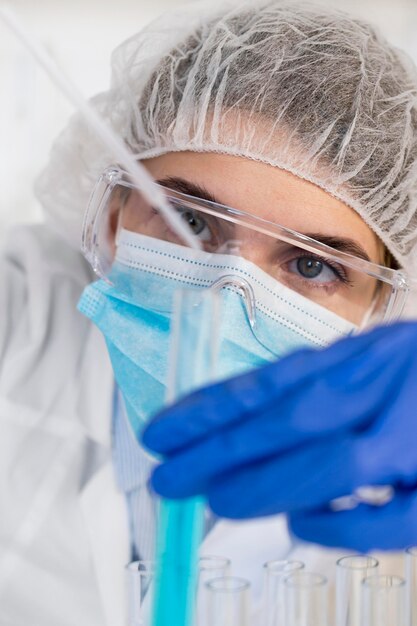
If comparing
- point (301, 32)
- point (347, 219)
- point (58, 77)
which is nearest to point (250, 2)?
point (301, 32)

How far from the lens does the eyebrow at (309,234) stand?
1.35m

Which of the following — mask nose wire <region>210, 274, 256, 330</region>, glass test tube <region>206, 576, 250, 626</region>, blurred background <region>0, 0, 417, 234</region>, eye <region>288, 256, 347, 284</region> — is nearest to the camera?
glass test tube <region>206, 576, 250, 626</region>

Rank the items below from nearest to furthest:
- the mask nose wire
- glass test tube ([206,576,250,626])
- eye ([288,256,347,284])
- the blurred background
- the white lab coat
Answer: glass test tube ([206,576,250,626]), the mask nose wire, eye ([288,256,347,284]), the white lab coat, the blurred background

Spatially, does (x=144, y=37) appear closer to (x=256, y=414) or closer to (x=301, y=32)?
(x=301, y=32)

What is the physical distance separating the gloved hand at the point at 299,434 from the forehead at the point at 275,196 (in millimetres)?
482

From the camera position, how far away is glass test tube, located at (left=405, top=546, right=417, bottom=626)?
1.09m

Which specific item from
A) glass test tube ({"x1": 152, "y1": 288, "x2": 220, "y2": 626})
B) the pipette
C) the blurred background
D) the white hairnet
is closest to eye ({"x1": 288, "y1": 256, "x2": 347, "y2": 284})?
the white hairnet

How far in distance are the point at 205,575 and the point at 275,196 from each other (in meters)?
0.63

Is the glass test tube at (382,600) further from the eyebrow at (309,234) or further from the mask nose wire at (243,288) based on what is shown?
the eyebrow at (309,234)

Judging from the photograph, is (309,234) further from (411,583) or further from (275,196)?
(411,583)

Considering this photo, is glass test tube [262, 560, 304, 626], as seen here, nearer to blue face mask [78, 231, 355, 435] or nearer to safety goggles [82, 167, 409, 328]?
blue face mask [78, 231, 355, 435]

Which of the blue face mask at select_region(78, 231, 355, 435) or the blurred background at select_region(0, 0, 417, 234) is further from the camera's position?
the blurred background at select_region(0, 0, 417, 234)

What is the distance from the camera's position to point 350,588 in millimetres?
1069

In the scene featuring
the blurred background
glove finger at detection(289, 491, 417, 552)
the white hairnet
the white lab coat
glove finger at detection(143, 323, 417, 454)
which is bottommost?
glove finger at detection(289, 491, 417, 552)
